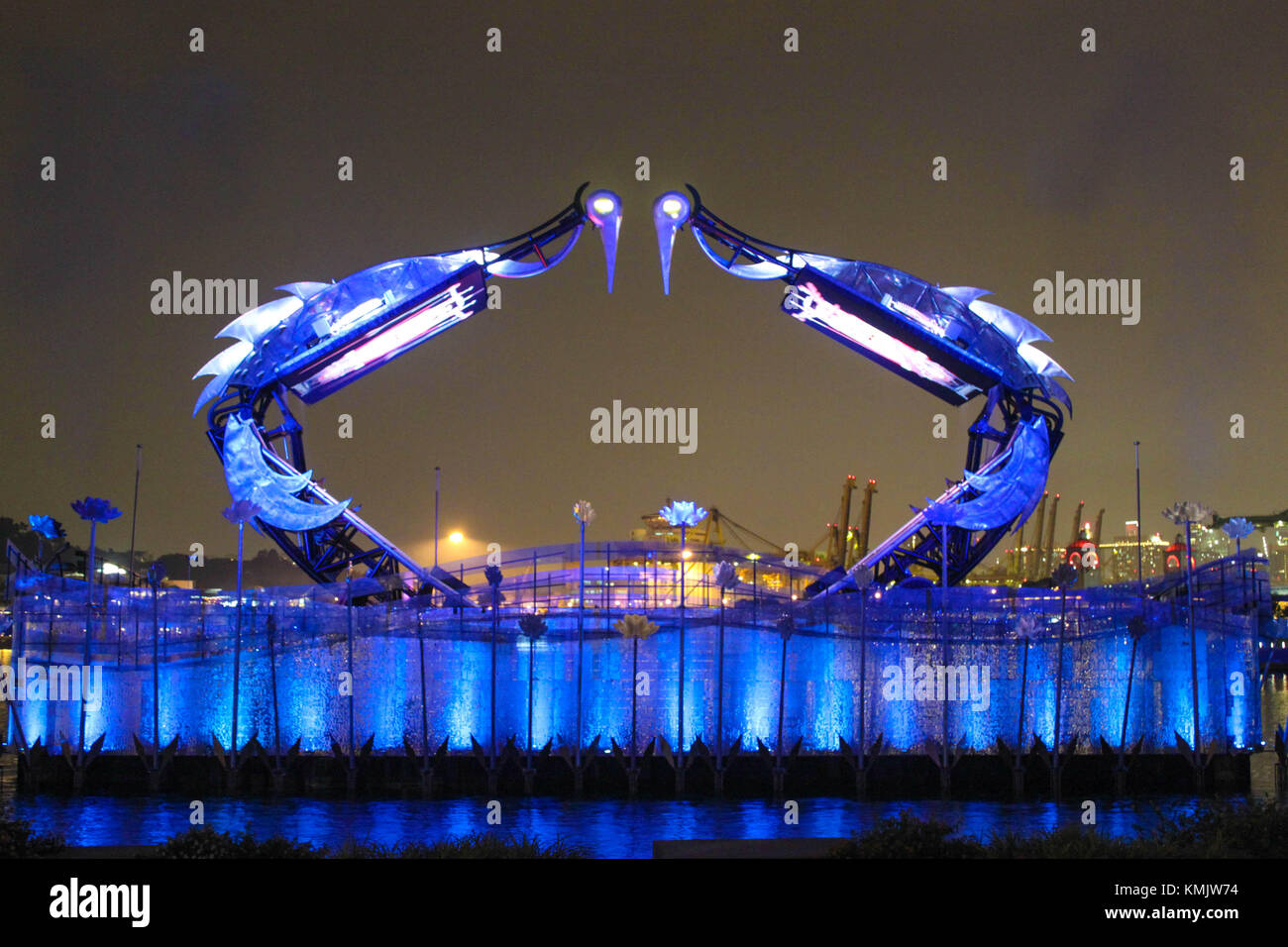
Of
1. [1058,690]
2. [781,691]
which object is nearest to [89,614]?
[781,691]

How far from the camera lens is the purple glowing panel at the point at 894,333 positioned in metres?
51.8

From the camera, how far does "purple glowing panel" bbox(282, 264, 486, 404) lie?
167 feet

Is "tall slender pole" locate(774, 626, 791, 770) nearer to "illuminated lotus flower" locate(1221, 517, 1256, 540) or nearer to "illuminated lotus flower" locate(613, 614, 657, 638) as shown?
"illuminated lotus flower" locate(613, 614, 657, 638)

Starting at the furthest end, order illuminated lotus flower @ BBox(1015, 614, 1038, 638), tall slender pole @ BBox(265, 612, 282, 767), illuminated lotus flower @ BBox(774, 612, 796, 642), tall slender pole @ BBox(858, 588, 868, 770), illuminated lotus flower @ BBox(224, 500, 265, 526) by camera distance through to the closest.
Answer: illuminated lotus flower @ BBox(774, 612, 796, 642) < tall slender pole @ BBox(265, 612, 282, 767) < illuminated lotus flower @ BBox(1015, 614, 1038, 638) < illuminated lotus flower @ BBox(224, 500, 265, 526) < tall slender pole @ BBox(858, 588, 868, 770)

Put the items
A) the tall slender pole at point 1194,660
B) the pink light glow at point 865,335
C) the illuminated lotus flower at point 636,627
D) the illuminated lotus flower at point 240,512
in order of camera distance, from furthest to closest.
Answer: the pink light glow at point 865,335, the illuminated lotus flower at point 240,512, the illuminated lotus flower at point 636,627, the tall slender pole at point 1194,660

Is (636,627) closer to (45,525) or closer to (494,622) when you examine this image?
(494,622)

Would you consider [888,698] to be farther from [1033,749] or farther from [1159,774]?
[1159,774]

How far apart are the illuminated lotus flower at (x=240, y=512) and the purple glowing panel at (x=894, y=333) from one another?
2057cm

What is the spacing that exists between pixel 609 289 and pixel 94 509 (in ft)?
62.9

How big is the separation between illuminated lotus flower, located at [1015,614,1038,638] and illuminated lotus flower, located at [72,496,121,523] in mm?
30006

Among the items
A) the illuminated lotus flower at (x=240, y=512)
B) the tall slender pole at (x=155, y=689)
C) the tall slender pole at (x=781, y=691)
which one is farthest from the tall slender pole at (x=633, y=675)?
the tall slender pole at (x=155, y=689)

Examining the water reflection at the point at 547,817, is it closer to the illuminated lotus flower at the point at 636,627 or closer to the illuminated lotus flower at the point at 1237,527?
the illuminated lotus flower at the point at 636,627

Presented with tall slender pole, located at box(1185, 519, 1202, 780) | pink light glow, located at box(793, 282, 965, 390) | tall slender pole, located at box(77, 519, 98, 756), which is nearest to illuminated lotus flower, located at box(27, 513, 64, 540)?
tall slender pole, located at box(77, 519, 98, 756)

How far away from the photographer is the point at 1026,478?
5166 centimetres
